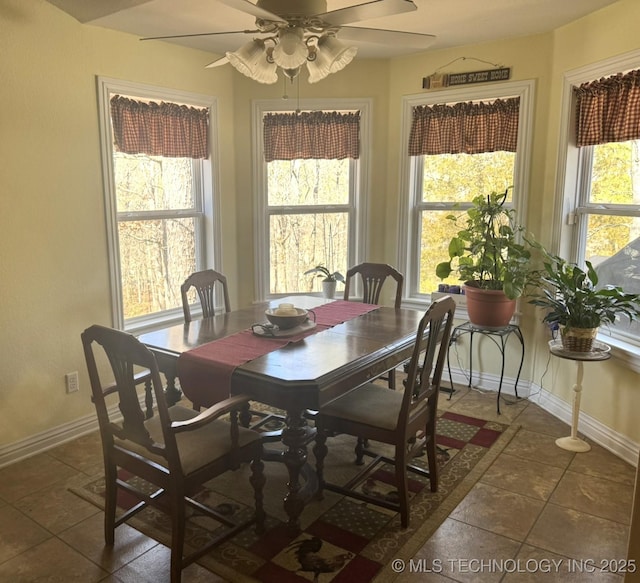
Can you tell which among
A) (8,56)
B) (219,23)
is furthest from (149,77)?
(8,56)

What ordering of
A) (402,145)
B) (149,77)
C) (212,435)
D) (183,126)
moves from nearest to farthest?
(212,435), (149,77), (183,126), (402,145)

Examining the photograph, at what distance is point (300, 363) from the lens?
2.30 m

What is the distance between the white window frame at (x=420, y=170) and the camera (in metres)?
3.71

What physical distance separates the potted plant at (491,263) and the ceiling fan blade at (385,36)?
150cm

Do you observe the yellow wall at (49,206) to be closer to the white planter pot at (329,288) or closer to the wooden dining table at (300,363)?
the wooden dining table at (300,363)

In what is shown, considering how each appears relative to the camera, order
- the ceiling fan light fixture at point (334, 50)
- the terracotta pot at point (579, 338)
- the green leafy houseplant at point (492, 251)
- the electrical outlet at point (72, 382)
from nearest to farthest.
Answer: the ceiling fan light fixture at point (334, 50) → the terracotta pot at point (579, 338) → the electrical outlet at point (72, 382) → the green leafy houseplant at point (492, 251)

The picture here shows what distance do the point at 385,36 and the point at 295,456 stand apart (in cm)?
186

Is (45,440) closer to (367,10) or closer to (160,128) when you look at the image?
(160,128)

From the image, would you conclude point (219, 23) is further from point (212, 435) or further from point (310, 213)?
point (212, 435)

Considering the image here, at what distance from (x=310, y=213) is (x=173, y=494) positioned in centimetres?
285

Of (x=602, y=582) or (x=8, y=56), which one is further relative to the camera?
(x=8, y=56)

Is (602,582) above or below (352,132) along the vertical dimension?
below

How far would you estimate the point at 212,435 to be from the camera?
7.32 ft

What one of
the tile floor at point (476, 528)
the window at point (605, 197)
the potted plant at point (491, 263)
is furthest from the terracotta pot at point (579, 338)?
the tile floor at point (476, 528)
